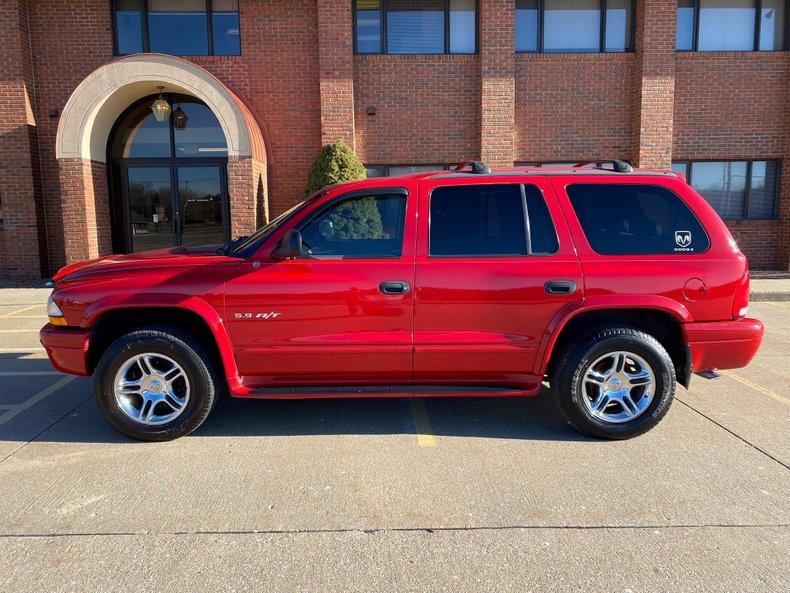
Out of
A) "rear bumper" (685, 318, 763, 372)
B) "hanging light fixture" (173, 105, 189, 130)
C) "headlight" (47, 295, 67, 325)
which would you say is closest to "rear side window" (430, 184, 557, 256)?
"rear bumper" (685, 318, 763, 372)

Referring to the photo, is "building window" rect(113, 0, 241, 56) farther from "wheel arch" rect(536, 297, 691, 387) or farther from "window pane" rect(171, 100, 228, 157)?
"wheel arch" rect(536, 297, 691, 387)

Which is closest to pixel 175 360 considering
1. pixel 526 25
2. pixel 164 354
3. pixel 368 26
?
pixel 164 354

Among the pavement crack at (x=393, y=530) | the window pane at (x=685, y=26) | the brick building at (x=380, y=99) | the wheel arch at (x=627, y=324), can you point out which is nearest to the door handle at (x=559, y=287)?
the wheel arch at (x=627, y=324)

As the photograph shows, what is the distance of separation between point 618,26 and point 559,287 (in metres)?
11.2

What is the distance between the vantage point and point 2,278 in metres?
12.3

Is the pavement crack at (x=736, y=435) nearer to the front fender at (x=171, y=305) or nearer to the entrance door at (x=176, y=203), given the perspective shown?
the front fender at (x=171, y=305)

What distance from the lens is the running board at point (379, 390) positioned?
3939 mm

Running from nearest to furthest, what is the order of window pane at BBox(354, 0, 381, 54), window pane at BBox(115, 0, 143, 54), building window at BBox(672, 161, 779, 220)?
1. window pane at BBox(115, 0, 143, 54)
2. window pane at BBox(354, 0, 381, 54)
3. building window at BBox(672, 161, 779, 220)

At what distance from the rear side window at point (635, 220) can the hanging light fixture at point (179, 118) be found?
10.8 meters

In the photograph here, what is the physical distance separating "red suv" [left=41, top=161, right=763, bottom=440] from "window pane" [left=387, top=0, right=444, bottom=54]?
372 inches

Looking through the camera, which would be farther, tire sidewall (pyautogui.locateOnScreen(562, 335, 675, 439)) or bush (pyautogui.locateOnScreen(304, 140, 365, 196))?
bush (pyautogui.locateOnScreen(304, 140, 365, 196))

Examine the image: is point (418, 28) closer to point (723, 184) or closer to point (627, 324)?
point (723, 184)

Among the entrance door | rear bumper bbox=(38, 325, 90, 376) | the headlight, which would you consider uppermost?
the entrance door

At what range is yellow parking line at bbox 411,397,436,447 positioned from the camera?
3990 millimetres
